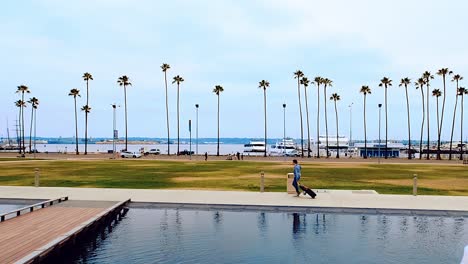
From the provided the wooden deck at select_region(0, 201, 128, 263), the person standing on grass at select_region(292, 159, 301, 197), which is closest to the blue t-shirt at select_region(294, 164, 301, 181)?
the person standing on grass at select_region(292, 159, 301, 197)

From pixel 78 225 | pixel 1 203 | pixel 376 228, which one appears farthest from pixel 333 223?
pixel 1 203

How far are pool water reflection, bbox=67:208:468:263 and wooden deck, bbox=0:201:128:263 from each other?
114cm

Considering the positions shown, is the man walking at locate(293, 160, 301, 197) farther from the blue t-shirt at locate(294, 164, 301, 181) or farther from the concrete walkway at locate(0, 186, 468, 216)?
the concrete walkway at locate(0, 186, 468, 216)

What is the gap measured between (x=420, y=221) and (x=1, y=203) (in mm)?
18251

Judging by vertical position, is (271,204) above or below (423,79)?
below

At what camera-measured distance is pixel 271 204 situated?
20.5m

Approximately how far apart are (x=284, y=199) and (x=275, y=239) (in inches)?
312

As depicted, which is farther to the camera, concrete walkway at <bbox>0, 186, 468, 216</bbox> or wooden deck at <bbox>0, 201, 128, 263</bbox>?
concrete walkway at <bbox>0, 186, 468, 216</bbox>

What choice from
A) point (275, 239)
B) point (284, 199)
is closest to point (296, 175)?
point (284, 199)

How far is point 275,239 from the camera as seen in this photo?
574 inches

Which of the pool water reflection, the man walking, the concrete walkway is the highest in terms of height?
the man walking

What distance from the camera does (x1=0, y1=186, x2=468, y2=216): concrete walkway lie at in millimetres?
19719

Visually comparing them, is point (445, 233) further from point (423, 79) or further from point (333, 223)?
point (423, 79)

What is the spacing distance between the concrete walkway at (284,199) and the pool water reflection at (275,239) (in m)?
1.12
